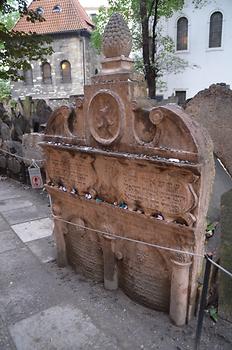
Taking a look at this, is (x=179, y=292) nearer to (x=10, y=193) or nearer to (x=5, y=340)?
(x=5, y=340)

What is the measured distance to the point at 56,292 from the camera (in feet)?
11.5

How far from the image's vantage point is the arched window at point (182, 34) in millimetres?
19389

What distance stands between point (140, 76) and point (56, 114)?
3.79 feet

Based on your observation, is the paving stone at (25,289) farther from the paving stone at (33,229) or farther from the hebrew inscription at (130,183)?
the hebrew inscription at (130,183)

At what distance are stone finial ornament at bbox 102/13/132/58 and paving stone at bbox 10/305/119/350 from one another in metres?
2.66

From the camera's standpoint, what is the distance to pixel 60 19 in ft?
81.7

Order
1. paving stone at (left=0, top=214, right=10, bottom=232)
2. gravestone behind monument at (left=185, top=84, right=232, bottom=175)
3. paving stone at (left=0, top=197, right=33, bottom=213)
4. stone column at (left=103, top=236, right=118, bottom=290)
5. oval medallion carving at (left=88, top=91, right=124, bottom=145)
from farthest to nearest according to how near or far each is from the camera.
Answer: paving stone at (left=0, top=197, right=33, bottom=213) < paving stone at (left=0, top=214, right=10, bottom=232) < gravestone behind monument at (left=185, top=84, right=232, bottom=175) < stone column at (left=103, top=236, right=118, bottom=290) < oval medallion carving at (left=88, top=91, right=124, bottom=145)

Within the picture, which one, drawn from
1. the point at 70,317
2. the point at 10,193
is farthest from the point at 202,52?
the point at 70,317

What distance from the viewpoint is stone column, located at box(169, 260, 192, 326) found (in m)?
2.76

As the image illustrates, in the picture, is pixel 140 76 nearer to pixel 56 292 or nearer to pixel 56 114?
pixel 56 114

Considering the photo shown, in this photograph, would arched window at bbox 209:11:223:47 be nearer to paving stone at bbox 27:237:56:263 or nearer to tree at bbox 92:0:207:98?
tree at bbox 92:0:207:98

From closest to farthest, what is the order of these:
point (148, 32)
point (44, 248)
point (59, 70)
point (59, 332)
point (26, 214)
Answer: point (59, 332), point (44, 248), point (26, 214), point (148, 32), point (59, 70)

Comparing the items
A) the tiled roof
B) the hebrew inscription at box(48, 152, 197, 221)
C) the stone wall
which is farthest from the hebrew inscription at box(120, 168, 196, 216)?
the tiled roof

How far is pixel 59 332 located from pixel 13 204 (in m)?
4.19
